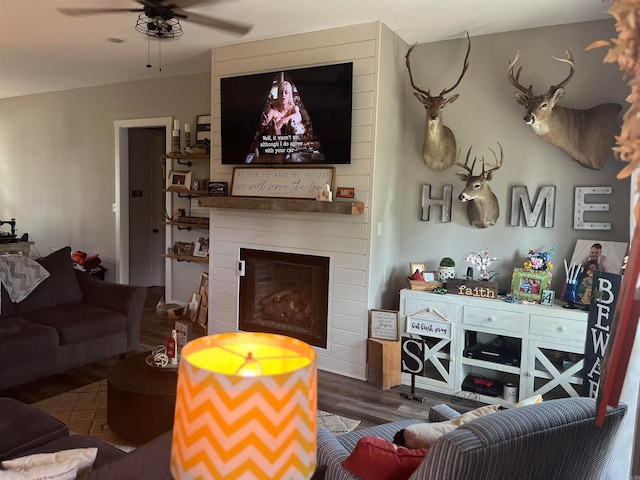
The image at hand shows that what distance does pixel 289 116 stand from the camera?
13.3 ft

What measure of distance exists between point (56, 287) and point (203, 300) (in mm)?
1536

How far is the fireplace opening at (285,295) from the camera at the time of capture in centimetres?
409

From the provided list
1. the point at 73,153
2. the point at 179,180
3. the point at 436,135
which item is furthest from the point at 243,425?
the point at 73,153

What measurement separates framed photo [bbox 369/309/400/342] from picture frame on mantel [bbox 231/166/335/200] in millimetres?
1075

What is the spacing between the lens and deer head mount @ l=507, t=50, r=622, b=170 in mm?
3363

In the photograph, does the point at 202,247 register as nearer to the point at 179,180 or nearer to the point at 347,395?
the point at 179,180

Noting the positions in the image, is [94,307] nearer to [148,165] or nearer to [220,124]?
[220,124]

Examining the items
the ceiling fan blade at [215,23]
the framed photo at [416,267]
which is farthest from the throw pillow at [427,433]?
the ceiling fan blade at [215,23]

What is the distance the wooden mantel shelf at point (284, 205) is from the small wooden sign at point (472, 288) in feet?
2.91

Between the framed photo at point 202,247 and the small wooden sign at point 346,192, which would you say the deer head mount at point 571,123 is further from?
the framed photo at point 202,247

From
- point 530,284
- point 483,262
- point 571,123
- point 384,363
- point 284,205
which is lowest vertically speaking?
point 384,363

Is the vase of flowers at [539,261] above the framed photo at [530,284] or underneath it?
above

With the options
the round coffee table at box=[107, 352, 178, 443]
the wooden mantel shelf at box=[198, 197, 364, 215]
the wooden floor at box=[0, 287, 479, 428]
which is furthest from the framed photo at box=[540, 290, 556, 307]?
the round coffee table at box=[107, 352, 178, 443]

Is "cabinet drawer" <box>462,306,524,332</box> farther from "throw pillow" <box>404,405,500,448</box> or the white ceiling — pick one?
the white ceiling
